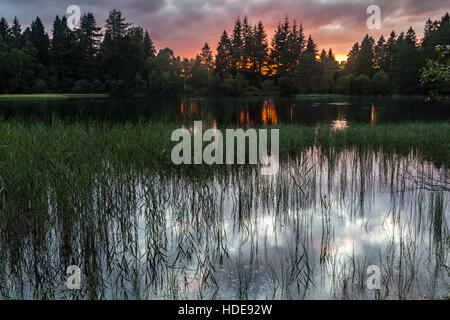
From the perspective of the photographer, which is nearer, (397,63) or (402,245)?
(402,245)

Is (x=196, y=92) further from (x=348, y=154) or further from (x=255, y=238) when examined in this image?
(x=255, y=238)

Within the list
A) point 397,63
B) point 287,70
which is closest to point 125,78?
point 287,70

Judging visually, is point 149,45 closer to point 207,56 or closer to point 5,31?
point 207,56

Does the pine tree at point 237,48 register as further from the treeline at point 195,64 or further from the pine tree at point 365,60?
the pine tree at point 365,60

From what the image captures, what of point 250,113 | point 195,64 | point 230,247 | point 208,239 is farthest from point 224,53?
point 230,247

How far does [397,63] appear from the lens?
6806cm

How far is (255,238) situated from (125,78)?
7795 centimetres

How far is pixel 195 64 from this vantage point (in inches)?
3263

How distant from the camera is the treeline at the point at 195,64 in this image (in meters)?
67.2

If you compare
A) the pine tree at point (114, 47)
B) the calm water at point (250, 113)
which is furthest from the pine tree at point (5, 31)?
the calm water at point (250, 113)

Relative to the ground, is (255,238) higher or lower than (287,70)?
lower

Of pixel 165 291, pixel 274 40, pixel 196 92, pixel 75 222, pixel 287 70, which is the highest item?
pixel 274 40

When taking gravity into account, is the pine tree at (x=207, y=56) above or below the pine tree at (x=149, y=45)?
below
